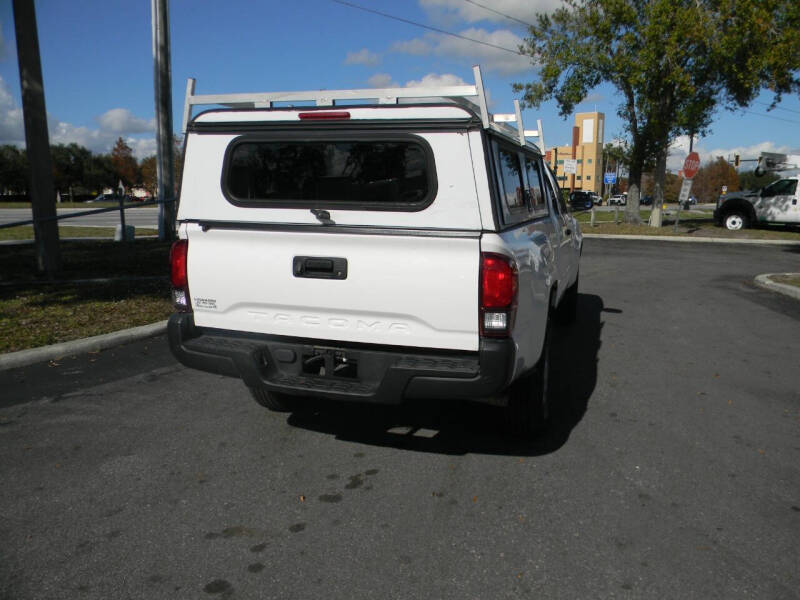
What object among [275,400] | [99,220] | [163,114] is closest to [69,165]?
[99,220]

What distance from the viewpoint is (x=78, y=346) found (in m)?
6.29

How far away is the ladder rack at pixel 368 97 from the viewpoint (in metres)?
3.48

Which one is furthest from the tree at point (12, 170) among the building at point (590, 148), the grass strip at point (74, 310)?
the grass strip at point (74, 310)

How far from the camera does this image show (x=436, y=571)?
9.37 ft

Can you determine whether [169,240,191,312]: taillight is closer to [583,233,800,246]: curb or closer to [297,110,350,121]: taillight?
[297,110,350,121]: taillight

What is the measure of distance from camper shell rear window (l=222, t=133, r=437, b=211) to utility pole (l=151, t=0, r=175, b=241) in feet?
37.2

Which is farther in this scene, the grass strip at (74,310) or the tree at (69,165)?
the tree at (69,165)

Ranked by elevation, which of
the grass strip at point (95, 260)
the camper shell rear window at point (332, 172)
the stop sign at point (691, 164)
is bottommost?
the grass strip at point (95, 260)

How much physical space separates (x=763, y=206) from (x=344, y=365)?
26803mm

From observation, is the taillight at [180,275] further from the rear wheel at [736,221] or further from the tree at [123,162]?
the tree at [123,162]

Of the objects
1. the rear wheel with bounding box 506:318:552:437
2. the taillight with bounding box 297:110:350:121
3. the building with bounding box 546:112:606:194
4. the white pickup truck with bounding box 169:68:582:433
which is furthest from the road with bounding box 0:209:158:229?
the building with bounding box 546:112:606:194

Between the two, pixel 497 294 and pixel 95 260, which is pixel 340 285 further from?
pixel 95 260

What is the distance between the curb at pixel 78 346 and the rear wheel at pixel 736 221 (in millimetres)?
25072

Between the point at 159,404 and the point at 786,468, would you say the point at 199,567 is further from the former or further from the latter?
the point at 786,468
